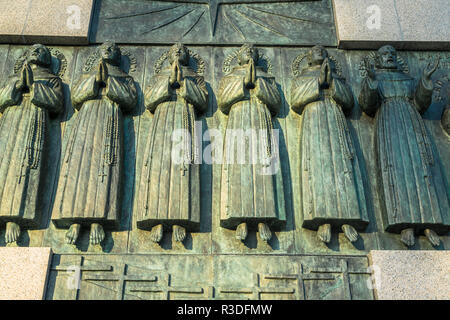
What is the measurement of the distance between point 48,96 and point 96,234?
2318mm

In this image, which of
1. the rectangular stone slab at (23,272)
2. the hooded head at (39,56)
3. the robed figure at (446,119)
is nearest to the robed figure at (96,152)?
the rectangular stone slab at (23,272)

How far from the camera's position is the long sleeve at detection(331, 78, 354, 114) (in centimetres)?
852

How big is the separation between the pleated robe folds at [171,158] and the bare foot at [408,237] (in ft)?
8.80

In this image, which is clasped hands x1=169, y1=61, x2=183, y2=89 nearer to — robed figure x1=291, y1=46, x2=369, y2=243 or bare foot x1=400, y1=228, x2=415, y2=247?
robed figure x1=291, y1=46, x2=369, y2=243

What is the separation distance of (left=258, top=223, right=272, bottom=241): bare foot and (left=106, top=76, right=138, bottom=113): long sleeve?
270cm

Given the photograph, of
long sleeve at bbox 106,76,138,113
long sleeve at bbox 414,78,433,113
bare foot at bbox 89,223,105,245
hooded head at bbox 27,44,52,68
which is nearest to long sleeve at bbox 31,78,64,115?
A: hooded head at bbox 27,44,52,68

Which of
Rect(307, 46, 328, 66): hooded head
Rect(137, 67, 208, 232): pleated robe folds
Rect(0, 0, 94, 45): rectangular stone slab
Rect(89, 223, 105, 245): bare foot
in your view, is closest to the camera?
Rect(89, 223, 105, 245): bare foot

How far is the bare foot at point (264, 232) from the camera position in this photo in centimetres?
743

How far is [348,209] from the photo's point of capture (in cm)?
751

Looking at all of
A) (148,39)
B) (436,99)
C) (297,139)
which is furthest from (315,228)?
(148,39)

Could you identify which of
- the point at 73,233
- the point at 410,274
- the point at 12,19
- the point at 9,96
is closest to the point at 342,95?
the point at 410,274

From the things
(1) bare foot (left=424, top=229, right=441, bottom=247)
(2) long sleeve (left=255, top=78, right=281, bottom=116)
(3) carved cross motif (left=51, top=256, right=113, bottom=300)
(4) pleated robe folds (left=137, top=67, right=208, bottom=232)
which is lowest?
(3) carved cross motif (left=51, top=256, right=113, bottom=300)

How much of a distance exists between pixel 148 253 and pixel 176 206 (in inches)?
27.2

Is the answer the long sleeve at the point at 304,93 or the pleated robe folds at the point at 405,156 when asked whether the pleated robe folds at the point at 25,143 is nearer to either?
the long sleeve at the point at 304,93
